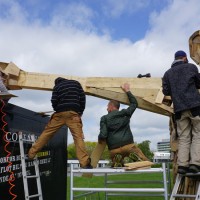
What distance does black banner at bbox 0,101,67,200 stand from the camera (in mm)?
5349

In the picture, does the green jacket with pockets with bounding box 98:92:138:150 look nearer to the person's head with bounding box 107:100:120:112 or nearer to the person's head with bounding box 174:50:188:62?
the person's head with bounding box 107:100:120:112

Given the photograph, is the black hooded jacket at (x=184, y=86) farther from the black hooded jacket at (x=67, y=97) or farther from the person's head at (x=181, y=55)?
the black hooded jacket at (x=67, y=97)

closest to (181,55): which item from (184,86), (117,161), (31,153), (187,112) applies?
(184,86)

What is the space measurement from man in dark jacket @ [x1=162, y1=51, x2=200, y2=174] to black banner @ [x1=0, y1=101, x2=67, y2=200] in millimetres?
2354

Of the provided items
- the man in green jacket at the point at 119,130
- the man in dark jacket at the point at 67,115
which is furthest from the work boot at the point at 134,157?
the man in dark jacket at the point at 67,115

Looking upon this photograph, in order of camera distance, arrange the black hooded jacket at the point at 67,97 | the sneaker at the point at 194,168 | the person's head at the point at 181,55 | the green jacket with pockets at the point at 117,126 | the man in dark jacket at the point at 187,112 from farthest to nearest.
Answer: the green jacket with pockets at the point at 117,126 < the black hooded jacket at the point at 67,97 < the person's head at the point at 181,55 < the man in dark jacket at the point at 187,112 < the sneaker at the point at 194,168

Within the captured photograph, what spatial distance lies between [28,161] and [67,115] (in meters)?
0.96

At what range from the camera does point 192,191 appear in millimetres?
5934

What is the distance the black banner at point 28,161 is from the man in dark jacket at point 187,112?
235 cm

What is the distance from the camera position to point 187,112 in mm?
5410

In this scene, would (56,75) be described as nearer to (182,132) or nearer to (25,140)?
(25,140)

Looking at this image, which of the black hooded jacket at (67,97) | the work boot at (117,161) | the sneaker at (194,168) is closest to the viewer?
the sneaker at (194,168)

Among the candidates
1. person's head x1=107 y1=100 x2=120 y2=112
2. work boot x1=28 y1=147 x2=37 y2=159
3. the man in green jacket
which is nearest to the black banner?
work boot x1=28 y1=147 x2=37 y2=159

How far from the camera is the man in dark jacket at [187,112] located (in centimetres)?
530
